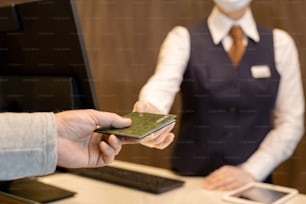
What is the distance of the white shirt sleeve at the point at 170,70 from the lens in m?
1.37

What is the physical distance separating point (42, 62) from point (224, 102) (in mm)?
593

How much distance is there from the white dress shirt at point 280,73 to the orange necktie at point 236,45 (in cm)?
1

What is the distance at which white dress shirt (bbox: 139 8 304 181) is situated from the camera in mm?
1395

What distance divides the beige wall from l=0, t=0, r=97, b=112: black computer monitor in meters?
0.59

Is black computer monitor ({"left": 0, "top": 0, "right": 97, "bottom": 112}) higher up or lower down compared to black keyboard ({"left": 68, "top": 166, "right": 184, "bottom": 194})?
higher up

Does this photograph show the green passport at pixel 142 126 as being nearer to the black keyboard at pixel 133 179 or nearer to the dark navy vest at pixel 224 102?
the black keyboard at pixel 133 179

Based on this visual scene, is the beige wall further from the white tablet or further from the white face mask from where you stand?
the white tablet

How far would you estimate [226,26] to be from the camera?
1429 mm

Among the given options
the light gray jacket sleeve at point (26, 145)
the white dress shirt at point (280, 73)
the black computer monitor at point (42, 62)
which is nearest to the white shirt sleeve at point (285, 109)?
the white dress shirt at point (280, 73)

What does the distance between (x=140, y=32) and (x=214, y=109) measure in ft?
1.60

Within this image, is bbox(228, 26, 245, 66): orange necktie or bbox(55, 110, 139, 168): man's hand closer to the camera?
bbox(55, 110, 139, 168): man's hand

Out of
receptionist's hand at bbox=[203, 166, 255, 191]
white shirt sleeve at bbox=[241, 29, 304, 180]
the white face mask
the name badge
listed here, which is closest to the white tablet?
receptionist's hand at bbox=[203, 166, 255, 191]

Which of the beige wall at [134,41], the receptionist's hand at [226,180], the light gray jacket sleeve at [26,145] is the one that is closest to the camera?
the light gray jacket sleeve at [26,145]

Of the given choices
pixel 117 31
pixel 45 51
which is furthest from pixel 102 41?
pixel 45 51
